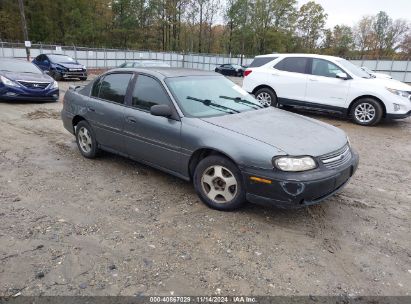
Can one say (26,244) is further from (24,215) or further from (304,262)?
(304,262)

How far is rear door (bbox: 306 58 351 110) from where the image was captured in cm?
924

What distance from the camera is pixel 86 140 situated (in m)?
5.70

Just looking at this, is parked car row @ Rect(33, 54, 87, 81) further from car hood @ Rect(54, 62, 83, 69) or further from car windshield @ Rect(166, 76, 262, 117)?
car windshield @ Rect(166, 76, 262, 117)

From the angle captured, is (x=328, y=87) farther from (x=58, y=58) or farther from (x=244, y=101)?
(x=58, y=58)

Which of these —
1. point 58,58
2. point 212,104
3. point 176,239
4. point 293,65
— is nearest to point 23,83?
point 293,65

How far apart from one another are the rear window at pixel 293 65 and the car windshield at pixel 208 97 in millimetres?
5245

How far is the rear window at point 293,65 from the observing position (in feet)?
32.2

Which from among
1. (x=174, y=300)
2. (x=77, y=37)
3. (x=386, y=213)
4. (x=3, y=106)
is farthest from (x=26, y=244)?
(x=77, y=37)

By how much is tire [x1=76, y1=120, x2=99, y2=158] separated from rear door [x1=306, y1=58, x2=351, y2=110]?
6.44 m

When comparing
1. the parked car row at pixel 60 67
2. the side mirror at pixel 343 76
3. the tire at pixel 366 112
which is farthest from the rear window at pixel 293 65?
the parked car row at pixel 60 67

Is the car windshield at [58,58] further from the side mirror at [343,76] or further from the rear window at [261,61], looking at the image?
the side mirror at [343,76]

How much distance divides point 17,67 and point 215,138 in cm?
982

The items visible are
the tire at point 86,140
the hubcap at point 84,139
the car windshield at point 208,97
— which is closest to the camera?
the car windshield at point 208,97

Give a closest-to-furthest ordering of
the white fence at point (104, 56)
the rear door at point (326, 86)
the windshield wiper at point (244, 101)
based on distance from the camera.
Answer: the windshield wiper at point (244, 101) < the rear door at point (326, 86) < the white fence at point (104, 56)
